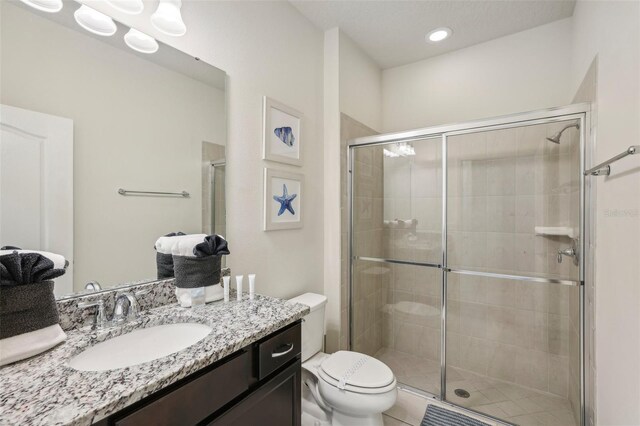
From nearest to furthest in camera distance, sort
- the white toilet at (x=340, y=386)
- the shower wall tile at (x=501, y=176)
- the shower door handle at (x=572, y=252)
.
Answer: the white toilet at (x=340, y=386)
the shower door handle at (x=572, y=252)
the shower wall tile at (x=501, y=176)

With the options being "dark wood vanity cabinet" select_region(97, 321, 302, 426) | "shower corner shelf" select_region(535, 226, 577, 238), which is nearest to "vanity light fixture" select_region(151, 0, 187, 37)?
"dark wood vanity cabinet" select_region(97, 321, 302, 426)

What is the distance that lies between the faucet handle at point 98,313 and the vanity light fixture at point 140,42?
1.01m

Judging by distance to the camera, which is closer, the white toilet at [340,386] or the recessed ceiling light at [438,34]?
the white toilet at [340,386]

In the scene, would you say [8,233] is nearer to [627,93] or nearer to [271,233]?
[271,233]

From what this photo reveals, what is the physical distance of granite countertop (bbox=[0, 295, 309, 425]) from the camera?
0.62 meters

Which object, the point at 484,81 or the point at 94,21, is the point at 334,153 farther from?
the point at 94,21

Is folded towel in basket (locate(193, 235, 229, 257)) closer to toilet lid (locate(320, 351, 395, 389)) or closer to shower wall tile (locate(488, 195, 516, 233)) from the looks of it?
toilet lid (locate(320, 351, 395, 389))

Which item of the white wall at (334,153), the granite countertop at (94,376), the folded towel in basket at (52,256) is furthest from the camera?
the white wall at (334,153)

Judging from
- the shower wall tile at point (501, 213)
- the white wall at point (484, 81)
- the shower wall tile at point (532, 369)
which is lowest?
the shower wall tile at point (532, 369)

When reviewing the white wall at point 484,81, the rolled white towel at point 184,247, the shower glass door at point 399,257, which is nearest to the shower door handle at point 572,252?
the shower glass door at point 399,257

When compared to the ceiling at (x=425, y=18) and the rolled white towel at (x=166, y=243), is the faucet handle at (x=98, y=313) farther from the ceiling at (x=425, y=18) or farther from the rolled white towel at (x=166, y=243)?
the ceiling at (x=425, y=18)

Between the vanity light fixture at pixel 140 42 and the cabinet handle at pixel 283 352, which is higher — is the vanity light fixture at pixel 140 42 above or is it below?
above

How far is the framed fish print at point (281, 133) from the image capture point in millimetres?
1771

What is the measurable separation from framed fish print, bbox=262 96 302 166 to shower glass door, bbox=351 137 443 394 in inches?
23.0
